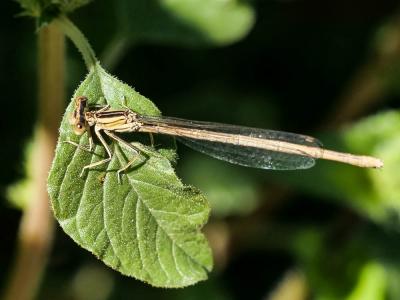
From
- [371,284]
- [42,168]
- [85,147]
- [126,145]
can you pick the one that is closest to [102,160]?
[85,147]

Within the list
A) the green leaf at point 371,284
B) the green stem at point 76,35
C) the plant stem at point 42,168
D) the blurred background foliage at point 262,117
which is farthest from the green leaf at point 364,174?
the green stem at point 76,35

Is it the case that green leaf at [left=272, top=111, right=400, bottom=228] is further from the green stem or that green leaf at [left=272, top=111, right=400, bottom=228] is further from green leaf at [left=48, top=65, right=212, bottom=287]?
the green stem

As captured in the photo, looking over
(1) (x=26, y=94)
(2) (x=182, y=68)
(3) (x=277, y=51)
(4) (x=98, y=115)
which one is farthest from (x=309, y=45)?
(4) (x=98, y=115)

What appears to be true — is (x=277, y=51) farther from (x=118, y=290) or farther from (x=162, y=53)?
(x=118, y=290)

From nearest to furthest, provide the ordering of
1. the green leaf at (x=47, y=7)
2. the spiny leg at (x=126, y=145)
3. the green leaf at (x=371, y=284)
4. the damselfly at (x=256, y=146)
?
the spiny leg at (x=126, y=145)
the green leaf at (x=47, y=7)
the damselfly at (x=256, y=146)
the green leaf at (x=371, y=284)

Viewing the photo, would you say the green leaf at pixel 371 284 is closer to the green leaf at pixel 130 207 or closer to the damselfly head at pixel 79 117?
the green leaf at pixel 130 207

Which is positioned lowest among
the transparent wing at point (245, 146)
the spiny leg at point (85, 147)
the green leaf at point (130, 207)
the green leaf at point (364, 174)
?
the green leaf at point (130, 207)

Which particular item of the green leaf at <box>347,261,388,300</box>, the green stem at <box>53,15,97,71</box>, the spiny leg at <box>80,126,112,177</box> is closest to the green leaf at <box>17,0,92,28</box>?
the green stem at <box>53,15,97,71</box>
